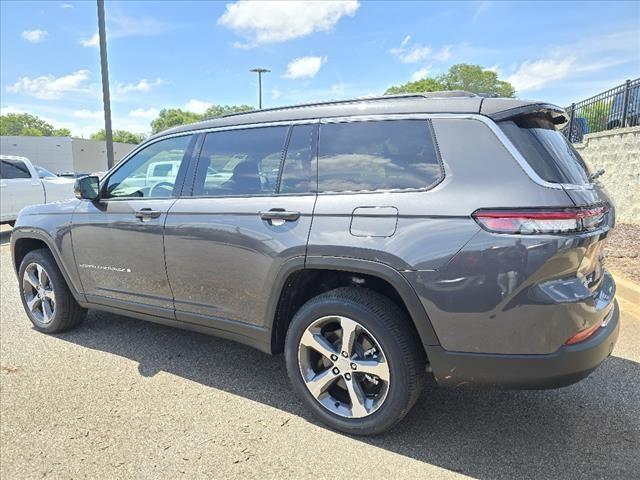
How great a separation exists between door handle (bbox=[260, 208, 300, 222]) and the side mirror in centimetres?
178

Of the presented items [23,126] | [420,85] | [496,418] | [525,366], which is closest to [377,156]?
[525,366]

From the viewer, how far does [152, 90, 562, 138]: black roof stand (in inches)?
96.9

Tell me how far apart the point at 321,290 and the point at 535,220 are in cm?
135

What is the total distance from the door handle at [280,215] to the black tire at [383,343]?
485 mm

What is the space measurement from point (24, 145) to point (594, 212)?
56496 millimetres

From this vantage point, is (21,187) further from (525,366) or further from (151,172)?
(525,366)

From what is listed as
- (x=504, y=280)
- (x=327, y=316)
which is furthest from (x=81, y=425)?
(x=504, y=280)

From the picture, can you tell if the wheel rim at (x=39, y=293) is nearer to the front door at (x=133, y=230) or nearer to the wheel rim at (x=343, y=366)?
the front door at (x=133, y=230)

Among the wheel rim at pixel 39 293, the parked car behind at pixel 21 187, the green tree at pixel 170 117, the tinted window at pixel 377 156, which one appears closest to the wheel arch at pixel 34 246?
the wheel rim at pixel 39 293

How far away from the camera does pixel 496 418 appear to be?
2873mm

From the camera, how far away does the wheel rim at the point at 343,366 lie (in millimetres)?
2611

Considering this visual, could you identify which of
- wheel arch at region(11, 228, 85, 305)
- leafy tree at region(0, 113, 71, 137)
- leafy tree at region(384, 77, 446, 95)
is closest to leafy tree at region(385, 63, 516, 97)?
leafy tree at region(384, 77, 446, 95)

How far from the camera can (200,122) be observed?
3594 mm

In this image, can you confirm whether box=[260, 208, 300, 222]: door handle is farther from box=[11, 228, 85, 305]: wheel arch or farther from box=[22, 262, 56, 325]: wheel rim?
box=[22, 262, 56, 325]: wheel rim
